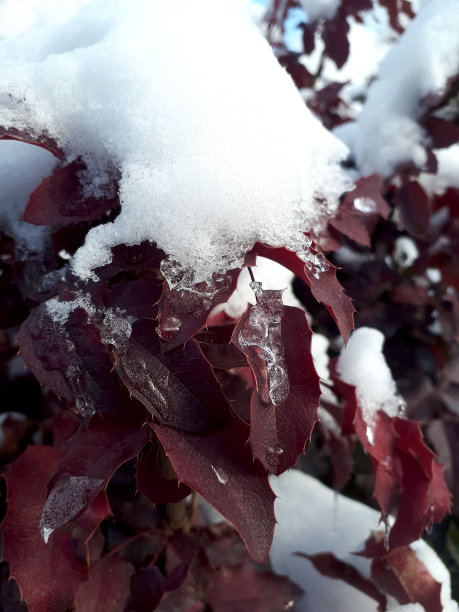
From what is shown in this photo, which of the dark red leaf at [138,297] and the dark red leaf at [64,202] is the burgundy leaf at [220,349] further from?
the dark red leaf at [64,202]

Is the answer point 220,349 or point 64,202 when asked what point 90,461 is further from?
point 64,202

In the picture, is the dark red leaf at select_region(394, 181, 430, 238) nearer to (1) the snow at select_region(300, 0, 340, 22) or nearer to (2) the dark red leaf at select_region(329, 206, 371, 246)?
(2) the dark red leaf at select_region(329, 206, 371, 246)

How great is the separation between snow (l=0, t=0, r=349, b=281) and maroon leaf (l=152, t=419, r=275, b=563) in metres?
0.14

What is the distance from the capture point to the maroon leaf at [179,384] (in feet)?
1.42

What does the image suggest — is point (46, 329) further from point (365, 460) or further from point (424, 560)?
point (365, 460)

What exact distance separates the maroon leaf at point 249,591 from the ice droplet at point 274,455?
0.41 meters

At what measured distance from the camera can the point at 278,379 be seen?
429mm

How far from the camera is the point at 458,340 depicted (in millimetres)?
1294

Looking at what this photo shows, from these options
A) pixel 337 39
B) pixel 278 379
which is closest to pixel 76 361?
pixel 278 379

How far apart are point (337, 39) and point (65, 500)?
1286 mm

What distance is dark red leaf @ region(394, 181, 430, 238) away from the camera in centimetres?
102

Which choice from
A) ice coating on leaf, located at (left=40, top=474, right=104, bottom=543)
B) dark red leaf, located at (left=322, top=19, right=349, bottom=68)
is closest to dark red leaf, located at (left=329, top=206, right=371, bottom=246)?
ice coating on leaf, located at (left=40, top=474, right=104, bottom=543)

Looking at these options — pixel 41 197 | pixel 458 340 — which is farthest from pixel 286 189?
pixel 458 340

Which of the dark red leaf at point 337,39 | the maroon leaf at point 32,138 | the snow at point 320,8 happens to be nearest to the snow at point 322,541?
the maroon leaf at point 32,138
